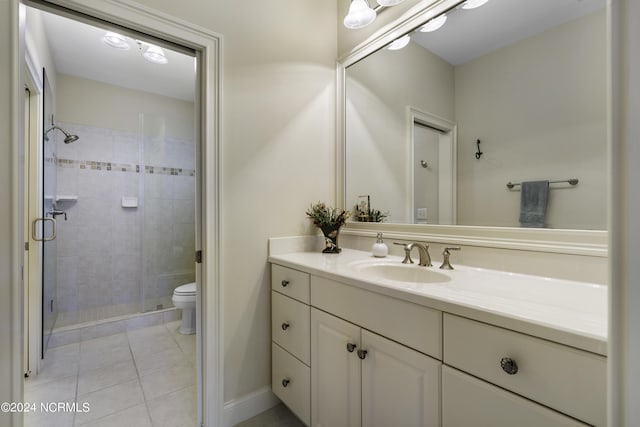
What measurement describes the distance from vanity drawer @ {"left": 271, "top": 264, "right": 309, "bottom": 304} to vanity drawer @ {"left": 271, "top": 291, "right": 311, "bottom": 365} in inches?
1.3

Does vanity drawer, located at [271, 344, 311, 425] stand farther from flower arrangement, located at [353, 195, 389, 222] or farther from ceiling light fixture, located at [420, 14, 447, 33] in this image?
ceiling light fixture, located at [420, 14, 447, 33]

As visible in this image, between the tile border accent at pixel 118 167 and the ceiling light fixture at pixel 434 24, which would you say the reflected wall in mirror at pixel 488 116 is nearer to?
the ceiling light fixture at pixel 434 24

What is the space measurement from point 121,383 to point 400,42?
107 inches

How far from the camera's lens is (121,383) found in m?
1.81

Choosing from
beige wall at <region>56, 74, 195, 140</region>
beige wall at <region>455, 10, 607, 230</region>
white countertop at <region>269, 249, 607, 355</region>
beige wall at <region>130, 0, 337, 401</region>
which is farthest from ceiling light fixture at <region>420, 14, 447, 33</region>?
beige wall at <region>56, 74, 195, 140</region>

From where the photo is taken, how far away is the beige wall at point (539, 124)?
970 mm

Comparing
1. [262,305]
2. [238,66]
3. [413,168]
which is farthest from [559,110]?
[262,305]

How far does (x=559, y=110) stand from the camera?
1.04 meters

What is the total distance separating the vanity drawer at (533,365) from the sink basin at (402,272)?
44 centimetres

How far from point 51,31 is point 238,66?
1.76 metres

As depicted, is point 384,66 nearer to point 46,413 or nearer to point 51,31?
point 51,31

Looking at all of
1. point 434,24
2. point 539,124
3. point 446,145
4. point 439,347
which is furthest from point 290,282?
point 434,24

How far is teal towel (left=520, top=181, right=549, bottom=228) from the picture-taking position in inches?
42.9

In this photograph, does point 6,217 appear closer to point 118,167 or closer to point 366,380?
point 366,380
